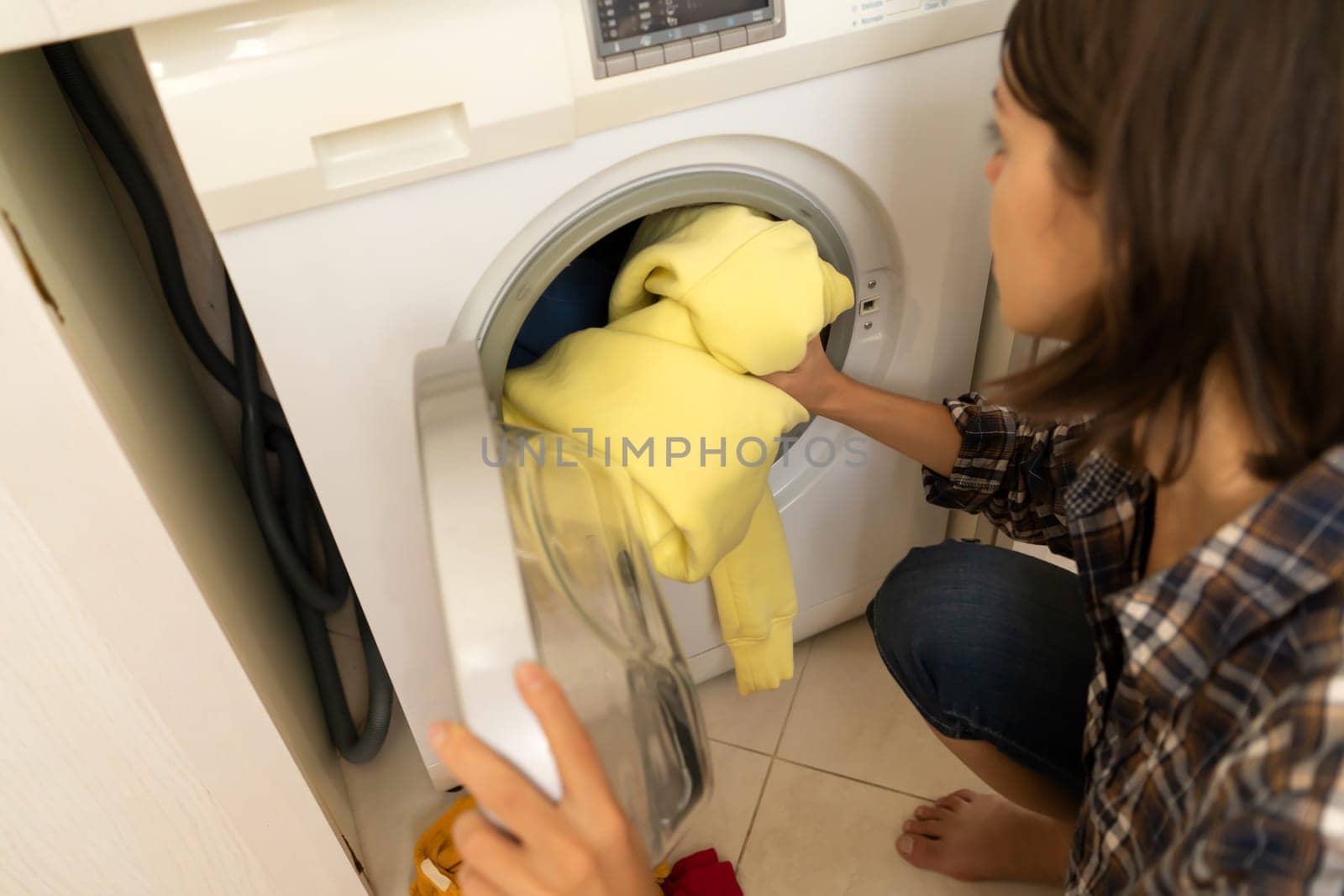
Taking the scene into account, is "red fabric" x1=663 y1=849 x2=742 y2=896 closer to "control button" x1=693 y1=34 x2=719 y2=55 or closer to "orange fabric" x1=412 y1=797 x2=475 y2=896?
"orange fabric" x1=412 y1=797 x2=475 y2=896

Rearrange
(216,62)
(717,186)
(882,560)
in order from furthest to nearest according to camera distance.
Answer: (882,560) → (717,186) → (216,62)

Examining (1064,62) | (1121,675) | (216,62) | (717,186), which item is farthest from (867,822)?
(216,62)

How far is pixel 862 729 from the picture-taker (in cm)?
112

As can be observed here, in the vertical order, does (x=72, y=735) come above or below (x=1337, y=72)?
below

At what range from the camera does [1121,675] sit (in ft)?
2.04

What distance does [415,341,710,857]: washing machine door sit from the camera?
1.34 feet

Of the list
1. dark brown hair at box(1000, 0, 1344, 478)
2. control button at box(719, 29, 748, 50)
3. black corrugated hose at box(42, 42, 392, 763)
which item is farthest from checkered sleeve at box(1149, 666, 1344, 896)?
black corrugated hose at box(42, 42, 392, 763)

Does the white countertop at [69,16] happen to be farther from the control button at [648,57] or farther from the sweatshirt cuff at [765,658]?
the sweatshirt cuff at [765,658]

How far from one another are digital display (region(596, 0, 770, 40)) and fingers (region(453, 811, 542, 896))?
48 centimetres

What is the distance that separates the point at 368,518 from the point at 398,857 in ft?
1.56

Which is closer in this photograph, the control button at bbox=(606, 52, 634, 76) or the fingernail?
the fingernail

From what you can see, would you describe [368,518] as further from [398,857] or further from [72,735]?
[398,857]

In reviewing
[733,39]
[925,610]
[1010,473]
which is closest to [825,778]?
[925,610]

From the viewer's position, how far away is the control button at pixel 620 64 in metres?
0.62
